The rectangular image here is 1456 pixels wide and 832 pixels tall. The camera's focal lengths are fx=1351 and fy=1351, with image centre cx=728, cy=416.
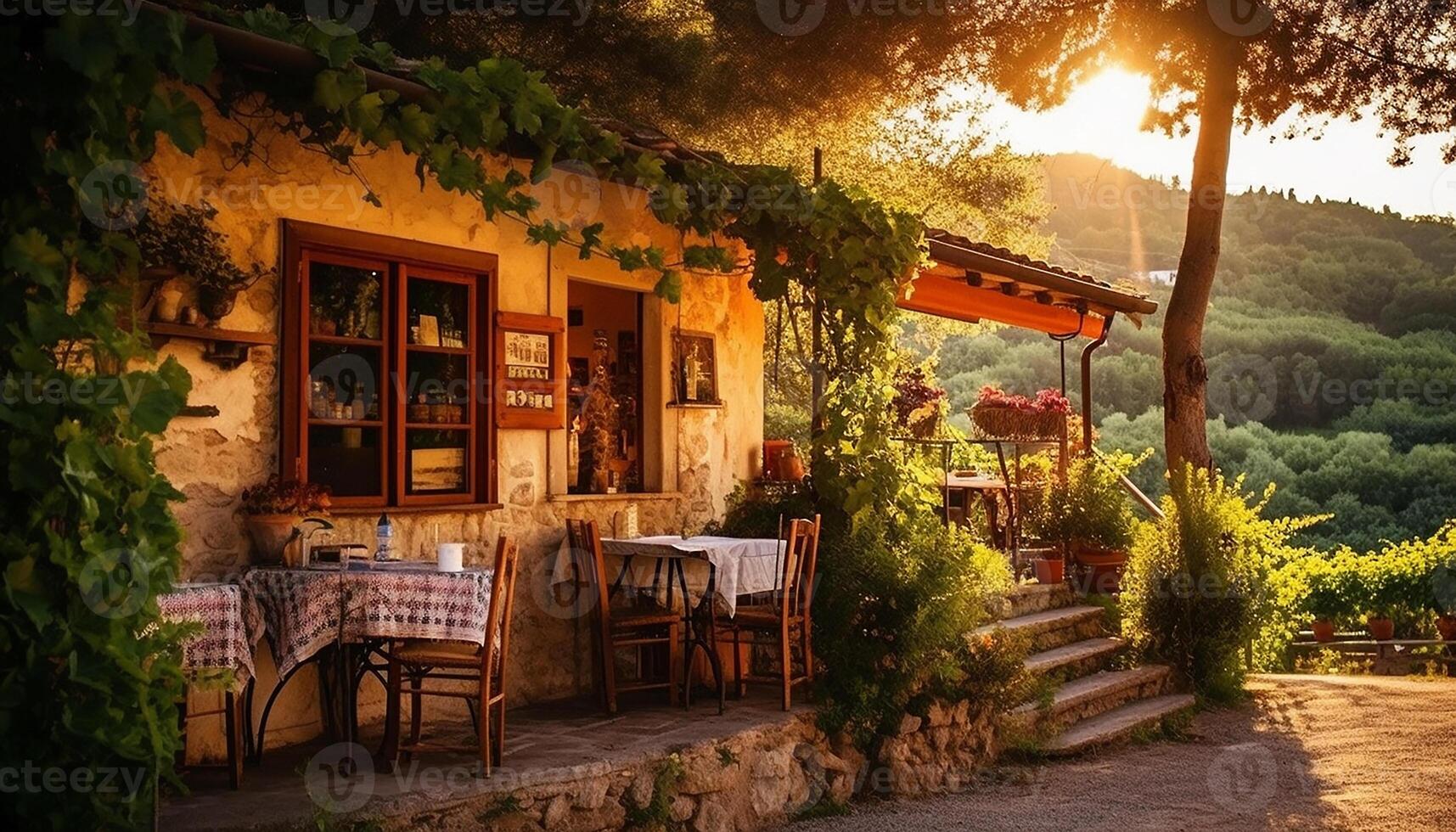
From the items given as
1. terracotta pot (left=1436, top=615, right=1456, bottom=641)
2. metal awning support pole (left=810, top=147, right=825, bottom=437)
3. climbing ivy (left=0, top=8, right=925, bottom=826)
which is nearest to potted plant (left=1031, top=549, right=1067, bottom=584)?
metal awning support pole (left=810, top=147, right=825, bottom=437)

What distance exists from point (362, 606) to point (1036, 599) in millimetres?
5863

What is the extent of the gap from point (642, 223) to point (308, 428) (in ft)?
8.95

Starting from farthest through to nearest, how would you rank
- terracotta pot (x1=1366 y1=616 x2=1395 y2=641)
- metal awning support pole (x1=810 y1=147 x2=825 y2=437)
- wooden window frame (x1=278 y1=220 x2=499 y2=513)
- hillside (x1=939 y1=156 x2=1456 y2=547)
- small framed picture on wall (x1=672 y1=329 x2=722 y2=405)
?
hillside (x1=939 y1=156 x2=1456 y2=547) → terracotta pot (x1=1366 y1=616 x2=1395 y2=641) → small framed picture on wall (x1=672 y1=329 x2=722 y2=405) → metal awning support pole (x1=810 y1=147 x2=825 y2=437) → wooden window frame (x1=278 y1=220 x2=499 y2=513)

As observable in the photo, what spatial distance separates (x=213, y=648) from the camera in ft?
16.8

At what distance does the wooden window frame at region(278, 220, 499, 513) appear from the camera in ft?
19.7

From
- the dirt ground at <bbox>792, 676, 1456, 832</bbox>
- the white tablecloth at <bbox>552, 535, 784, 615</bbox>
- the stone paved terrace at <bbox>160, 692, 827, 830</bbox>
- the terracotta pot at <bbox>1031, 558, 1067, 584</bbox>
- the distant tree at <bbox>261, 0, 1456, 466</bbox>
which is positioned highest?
the distant tree at <bbox>261, 0, 1456, 466</bbox>

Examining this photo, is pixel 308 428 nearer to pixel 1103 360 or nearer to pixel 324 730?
pixel 324 730

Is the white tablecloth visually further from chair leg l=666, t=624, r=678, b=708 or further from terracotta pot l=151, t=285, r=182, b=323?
terracotta pot l=151, t=285, r=182, b=323

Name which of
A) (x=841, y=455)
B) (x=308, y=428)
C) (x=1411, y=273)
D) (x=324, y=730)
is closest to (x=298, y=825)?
(x=324, y=730)

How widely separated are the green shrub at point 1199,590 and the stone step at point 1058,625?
267mm

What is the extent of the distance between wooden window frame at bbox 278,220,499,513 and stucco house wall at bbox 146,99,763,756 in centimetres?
5

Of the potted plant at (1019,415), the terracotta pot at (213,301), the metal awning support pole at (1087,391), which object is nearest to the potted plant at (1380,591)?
the metal awning support pole at (1087,391)

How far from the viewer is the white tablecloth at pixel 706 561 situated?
693 cm

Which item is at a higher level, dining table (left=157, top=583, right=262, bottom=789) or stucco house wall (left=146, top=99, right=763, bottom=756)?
stucco house wall (left=146, top=99, right=763, bottom=756)
